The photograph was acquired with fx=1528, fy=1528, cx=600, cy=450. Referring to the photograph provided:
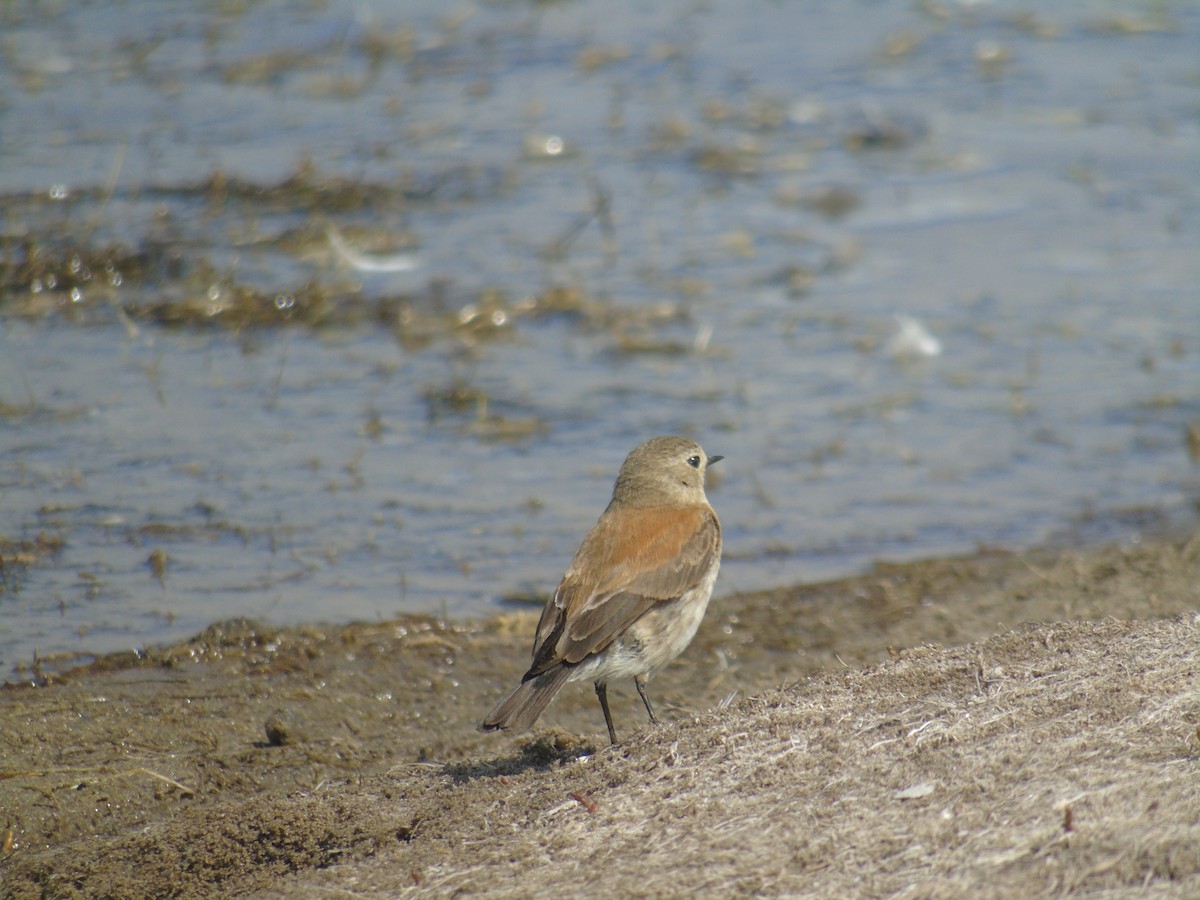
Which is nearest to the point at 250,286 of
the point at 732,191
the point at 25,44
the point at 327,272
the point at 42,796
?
the point at 327,272

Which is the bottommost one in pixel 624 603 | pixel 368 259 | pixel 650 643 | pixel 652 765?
pixel 368 259

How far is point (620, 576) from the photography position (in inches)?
260

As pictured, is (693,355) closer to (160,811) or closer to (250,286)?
(250,286)

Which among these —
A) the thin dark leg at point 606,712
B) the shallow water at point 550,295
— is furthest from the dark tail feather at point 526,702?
the shallow water at point 550,295

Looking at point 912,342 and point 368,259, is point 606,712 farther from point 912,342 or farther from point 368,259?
point 368,259

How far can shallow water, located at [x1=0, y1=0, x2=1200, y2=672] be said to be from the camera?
9.23 m

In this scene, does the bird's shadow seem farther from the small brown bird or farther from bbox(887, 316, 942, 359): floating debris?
bbox(887, 316, 942, 359): floating debris

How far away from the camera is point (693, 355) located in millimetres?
11719

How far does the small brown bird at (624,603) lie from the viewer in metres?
6.12

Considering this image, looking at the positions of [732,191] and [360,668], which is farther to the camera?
[732,191]

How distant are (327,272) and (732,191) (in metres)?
4.28

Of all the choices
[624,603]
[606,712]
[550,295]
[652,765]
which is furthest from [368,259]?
[652,765]

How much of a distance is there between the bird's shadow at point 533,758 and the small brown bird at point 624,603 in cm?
17

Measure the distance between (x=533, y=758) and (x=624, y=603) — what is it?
0.76 metres
